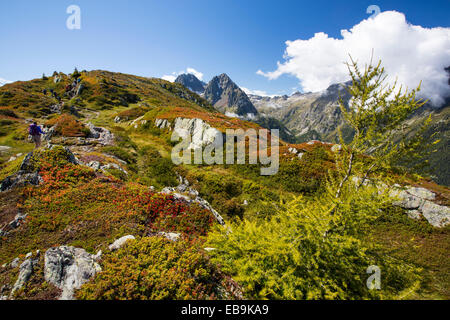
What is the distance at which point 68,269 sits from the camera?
285 inches

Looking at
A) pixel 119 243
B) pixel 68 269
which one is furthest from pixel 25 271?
pixel 119 243

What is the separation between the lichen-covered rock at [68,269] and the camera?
673cm

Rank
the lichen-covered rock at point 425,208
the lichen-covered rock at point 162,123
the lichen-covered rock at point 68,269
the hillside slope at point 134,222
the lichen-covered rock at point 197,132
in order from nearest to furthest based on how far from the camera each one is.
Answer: the lichen-covered rock at point 68,269 → the hillside slope at point 134,222 → the lichen-covered rock at point 425,208 → the lichen-covered rock at point 197,132 → the lichen-covered rock at point 162,123

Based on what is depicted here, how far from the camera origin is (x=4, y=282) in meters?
7.04

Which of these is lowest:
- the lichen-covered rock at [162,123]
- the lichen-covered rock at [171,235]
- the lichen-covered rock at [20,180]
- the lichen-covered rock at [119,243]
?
the lichen-covered rock at [171,235]

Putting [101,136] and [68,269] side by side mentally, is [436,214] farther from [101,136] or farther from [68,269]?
[101,136]

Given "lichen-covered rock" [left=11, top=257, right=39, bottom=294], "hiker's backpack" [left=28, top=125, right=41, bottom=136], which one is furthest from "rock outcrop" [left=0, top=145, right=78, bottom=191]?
"hiker's backpack" [left=28, top=125, right=41, bottom=136]

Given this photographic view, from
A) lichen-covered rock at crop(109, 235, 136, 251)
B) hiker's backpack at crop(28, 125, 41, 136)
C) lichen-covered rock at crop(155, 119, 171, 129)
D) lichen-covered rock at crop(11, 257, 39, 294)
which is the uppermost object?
lichen-covered rock at crop(155, 119, 171, 129)

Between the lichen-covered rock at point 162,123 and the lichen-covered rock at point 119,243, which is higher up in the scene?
the lichen-covered rock at point 162,123

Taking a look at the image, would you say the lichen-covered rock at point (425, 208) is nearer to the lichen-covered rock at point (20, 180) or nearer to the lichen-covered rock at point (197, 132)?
the lichen-covered rock at point (197, 132)

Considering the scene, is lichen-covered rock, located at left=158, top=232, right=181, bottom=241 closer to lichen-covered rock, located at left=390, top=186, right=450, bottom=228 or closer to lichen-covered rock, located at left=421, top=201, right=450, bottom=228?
lichen-covered rock, located at left=390, top=186, right=450, bottom=228

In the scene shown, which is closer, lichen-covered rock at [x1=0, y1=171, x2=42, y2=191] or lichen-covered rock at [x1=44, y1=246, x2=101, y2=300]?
lichen-covered rock at [x1=44, y1=246, x2=101, y2=300]

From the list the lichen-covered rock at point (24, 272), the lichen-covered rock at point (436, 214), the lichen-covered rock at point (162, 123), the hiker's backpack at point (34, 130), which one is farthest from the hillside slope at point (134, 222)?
the lichen-covered rock at point (162, 123)

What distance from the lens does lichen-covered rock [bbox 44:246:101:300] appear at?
6734mm
